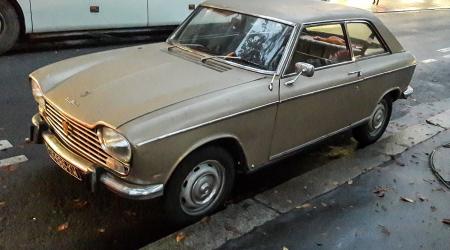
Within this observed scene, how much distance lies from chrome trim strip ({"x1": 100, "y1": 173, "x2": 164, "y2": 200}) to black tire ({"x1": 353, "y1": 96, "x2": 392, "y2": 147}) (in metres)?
2.85

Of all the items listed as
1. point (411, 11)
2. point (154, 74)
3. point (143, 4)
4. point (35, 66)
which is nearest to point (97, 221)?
point (154, 74)

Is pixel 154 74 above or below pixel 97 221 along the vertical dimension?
above

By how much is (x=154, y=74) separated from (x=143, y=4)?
17.3 feet

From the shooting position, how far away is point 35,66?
23.8ft

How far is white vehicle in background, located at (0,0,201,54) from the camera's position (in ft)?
24.9

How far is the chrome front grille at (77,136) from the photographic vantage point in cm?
329

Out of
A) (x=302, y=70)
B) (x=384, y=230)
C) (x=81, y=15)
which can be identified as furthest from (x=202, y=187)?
(x=81, y=15)

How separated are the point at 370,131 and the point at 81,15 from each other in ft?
17.2

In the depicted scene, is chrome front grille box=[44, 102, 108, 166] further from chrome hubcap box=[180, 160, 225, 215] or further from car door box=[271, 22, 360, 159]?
car door box=[271, 22, 360, 159]

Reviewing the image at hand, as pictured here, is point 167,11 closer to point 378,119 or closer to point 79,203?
point 378,119

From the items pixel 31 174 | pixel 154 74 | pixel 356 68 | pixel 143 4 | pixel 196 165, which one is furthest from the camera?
pixel 143 4

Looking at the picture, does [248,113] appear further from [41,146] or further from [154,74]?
[41,146]

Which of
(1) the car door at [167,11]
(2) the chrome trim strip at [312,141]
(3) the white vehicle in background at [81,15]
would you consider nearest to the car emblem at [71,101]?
(2) the chrome trim strip at [312,141]

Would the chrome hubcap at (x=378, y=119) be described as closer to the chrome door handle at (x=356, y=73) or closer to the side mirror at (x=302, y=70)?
the chrome door handle at (x=356, y=73)
